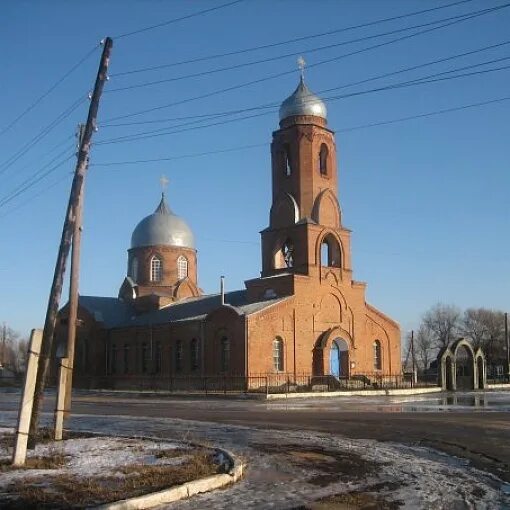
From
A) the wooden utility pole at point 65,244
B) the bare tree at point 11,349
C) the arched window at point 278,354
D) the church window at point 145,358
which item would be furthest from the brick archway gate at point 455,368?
the bare tree at point 11,349

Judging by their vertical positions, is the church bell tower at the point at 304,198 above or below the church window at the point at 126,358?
above

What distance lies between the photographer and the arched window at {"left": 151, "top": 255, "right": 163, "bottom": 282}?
55.2 m

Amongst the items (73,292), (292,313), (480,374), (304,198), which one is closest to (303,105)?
(304,198)

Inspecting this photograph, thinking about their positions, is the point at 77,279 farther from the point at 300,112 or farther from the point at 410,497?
the point at 300,112

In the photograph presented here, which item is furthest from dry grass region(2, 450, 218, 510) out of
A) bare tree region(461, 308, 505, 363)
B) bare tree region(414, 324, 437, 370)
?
bare tree region(414, 324, 437, 370)

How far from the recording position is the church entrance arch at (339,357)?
1660 inches

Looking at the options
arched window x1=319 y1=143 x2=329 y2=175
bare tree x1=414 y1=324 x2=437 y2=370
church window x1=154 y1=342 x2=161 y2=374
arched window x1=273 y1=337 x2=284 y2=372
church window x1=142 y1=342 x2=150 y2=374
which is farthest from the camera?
bare tree x1=414 y1=324 x2=437 y2=370

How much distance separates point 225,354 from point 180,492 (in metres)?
32.9

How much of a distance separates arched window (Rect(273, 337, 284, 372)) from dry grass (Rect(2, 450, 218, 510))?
2994 centimetres

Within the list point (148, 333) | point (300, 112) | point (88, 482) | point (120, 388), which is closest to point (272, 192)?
point (300, 112)

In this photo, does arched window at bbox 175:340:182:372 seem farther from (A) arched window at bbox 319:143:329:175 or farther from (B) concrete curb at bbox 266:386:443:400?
(A) arched window at bbox 319:143:329:175

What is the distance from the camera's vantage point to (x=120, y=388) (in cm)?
4872

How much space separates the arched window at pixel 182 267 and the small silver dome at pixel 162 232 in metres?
1.10

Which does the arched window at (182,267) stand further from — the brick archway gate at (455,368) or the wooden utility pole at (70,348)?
the wooden utility pole at (70,348)
